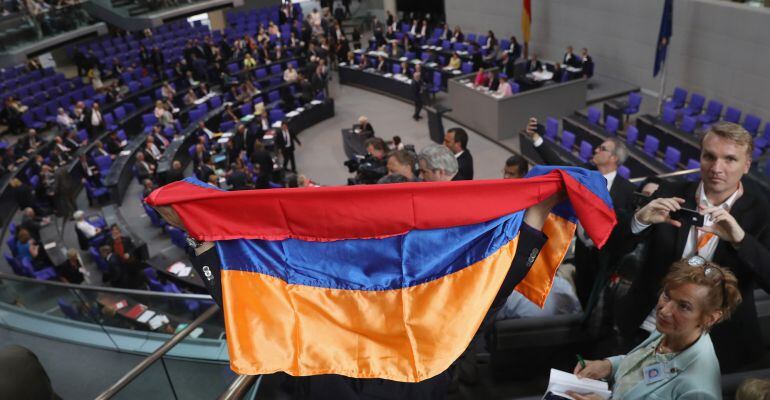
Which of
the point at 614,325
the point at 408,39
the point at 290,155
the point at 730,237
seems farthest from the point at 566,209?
the point at 408,39

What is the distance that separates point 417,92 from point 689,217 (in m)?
14.3

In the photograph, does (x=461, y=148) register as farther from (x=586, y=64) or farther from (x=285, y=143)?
(x=586, y=64)

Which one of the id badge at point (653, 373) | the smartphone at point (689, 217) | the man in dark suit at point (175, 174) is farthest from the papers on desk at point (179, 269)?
the smartphone at point (689, 217)

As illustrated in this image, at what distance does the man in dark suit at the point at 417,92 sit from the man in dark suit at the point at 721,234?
537 inches

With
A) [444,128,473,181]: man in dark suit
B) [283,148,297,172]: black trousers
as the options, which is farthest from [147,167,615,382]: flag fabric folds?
[283,148,297,172]: black trousers

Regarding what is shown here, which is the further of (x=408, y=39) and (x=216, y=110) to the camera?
(x=408, y=39)

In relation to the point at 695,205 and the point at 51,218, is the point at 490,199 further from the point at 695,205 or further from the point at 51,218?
the point at 51,218

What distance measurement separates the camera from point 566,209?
3031 millimetres

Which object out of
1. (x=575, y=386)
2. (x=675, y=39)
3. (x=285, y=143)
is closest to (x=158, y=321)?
(x=575, y=386)

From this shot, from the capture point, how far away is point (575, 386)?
9.89ft

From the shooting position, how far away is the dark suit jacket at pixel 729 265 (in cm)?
283

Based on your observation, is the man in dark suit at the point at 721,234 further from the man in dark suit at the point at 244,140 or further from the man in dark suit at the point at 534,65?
the man in dark suit at the point at 534,65

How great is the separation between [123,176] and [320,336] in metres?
12.2

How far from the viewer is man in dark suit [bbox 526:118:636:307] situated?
11.9 ft
